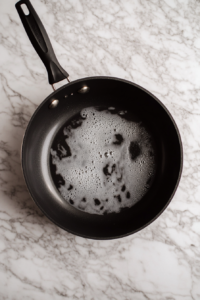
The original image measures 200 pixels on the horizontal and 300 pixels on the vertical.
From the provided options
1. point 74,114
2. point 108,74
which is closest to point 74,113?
point 74,114

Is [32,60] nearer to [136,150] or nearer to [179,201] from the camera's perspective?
[136,150]

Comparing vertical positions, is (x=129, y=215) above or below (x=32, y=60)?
below

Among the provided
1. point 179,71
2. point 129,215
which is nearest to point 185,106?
point 179,71

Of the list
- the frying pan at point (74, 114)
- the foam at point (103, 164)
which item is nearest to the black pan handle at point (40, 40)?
the frying pan at point (74, 114)

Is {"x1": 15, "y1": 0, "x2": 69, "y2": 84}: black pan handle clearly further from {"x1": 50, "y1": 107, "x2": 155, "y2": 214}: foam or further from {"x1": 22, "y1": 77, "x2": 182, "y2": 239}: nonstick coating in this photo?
{"x1": 50, "y1": 107, "x2": 155, "y2": 214}: foam

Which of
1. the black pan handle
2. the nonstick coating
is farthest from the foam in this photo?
the black pan handle


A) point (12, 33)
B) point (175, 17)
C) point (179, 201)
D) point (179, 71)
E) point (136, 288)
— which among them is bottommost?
point (136, 288)

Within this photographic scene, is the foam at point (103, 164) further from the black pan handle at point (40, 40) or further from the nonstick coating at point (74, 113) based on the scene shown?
the black pan handle at point (40, 40)
